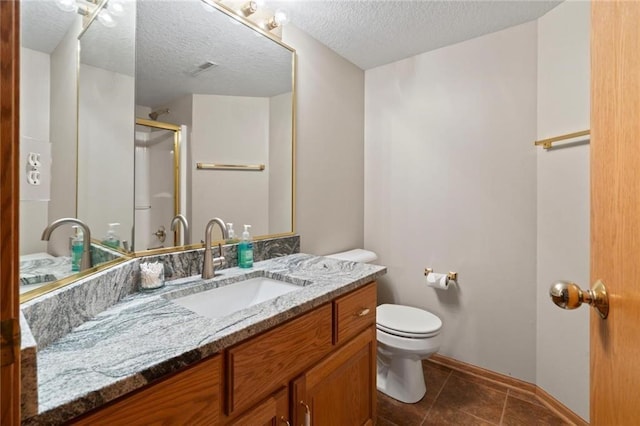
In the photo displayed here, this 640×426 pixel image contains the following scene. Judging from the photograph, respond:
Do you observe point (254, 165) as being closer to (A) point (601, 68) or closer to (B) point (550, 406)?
(A) point (601, 68)

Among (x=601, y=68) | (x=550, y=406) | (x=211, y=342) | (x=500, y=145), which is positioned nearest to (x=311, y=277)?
(x=211, y=342)

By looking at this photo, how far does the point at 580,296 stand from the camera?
58 centimetres

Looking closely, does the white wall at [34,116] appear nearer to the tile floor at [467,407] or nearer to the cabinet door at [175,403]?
the cabinet door at [175,403]

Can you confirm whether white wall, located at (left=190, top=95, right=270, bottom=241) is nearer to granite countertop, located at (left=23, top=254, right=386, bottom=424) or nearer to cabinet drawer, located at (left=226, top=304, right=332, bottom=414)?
granite countertop, located at (left=23, top=254, right=386, bottom=424)

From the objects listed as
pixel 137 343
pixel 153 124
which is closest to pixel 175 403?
pixel 137 343

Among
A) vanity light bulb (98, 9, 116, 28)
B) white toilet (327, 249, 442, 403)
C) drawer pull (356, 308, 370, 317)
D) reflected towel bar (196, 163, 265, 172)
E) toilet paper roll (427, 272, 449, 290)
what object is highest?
vanity light bulb (98, 9, 116, 28)

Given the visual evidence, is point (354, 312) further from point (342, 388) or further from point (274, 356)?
point (274, 356)

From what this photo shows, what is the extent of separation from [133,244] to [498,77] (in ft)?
7.33

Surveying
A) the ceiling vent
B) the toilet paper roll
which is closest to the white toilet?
the toilet paper roll

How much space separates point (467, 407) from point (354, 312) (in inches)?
44.4

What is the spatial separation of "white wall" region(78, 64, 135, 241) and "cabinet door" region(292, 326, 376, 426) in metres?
0.86

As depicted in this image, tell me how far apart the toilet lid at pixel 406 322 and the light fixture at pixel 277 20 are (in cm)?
182

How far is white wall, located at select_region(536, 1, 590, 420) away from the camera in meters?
1.49

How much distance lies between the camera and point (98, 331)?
74 centimetres
